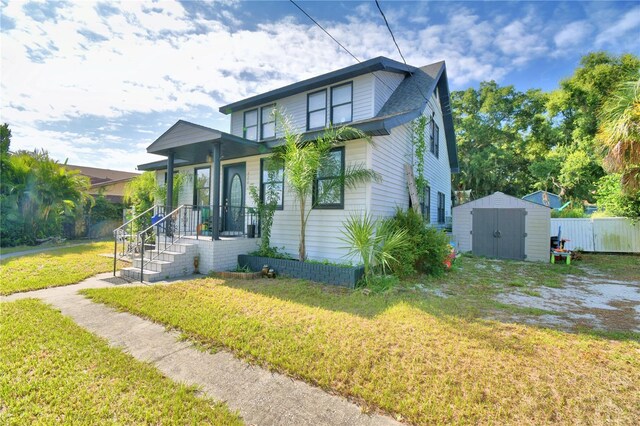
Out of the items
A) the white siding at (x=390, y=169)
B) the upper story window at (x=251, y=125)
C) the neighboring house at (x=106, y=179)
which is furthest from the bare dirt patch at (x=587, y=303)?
the neighboring house at (x=106, y=179)

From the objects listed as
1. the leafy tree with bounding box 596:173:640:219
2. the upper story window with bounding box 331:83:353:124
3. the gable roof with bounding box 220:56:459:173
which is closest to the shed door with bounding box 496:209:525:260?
the leafy tree with bounding box 596:173:640:219

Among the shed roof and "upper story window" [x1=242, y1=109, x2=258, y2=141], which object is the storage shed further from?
"upper story window" [x1=242, y1=109, x2=258, y2=141]

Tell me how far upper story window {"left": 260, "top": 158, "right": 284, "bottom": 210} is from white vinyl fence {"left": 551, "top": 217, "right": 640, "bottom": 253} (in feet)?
39.3

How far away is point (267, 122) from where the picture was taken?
10352 mm

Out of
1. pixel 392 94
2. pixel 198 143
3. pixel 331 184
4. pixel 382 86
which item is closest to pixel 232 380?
pixel 331 184

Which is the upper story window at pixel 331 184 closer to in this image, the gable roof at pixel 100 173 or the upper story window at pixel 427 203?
the upper story window at pixel 427 203

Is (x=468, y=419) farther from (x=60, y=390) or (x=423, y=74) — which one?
(x=423, y=74)

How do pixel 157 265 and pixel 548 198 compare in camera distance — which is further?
pixel 548 198

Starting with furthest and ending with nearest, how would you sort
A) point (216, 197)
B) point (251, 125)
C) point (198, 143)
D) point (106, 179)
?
point (106, 179), point (251, 125), point (198, 143), point (216, 197)

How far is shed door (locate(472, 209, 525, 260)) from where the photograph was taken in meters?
10.3

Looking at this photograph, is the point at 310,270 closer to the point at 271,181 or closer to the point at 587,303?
the point at 271,181

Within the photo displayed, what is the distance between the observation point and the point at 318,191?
24.9ft

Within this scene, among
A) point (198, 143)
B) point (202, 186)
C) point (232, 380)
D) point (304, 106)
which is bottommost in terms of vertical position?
point (232, 380)

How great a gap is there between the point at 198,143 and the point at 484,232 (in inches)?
419
